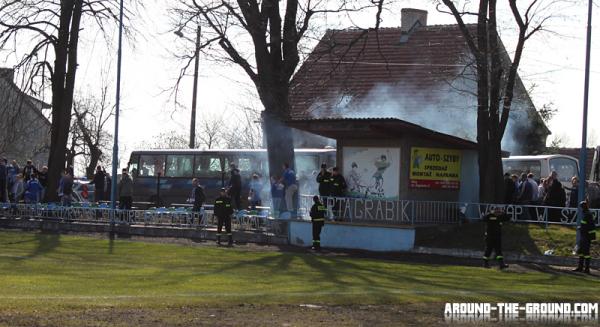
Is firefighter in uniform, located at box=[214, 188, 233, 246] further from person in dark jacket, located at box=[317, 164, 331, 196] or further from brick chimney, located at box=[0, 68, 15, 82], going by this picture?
brick chimney, located at box=[0, 68, 15, 82]

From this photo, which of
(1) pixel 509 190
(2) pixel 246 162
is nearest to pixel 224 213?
(1) pixel 509 190

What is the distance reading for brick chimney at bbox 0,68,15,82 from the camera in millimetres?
Answer: 33812

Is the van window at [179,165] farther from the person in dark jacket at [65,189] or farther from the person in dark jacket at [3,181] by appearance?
the person in dark jacket at [3,181]

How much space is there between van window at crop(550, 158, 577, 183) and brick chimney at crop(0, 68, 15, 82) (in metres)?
22.5

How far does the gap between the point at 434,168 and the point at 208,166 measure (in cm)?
1621

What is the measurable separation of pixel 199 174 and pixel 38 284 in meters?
26.2

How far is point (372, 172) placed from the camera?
27.5 metres

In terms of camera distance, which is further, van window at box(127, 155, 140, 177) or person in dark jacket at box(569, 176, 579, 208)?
van window at box(127, 155, 140, 177)

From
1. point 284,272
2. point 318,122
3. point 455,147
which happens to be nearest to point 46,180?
point 318,122

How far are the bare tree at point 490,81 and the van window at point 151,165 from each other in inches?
753

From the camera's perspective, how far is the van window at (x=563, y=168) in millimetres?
40875

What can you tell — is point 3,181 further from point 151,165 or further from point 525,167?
point 525,167

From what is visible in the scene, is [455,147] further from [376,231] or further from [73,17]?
[73,17]

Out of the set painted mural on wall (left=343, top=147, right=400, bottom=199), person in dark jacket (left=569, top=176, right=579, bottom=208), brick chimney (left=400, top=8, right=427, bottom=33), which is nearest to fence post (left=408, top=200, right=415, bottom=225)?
painted mural on wall (left=343, top=147, right=400, bottom=199)
